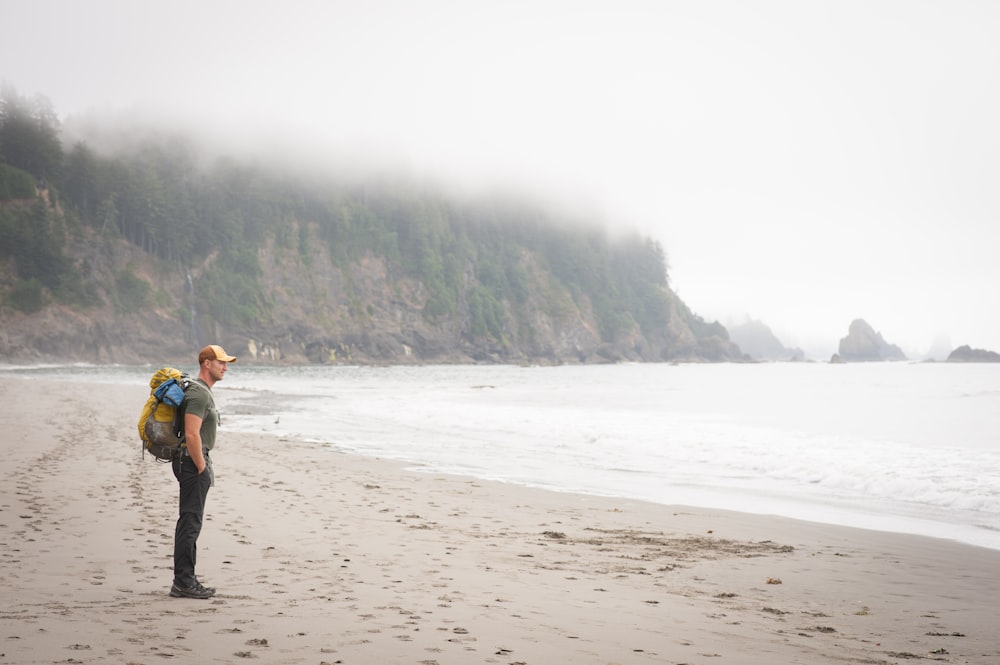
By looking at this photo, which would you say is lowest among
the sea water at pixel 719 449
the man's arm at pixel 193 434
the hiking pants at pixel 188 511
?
the sea water at pixel 719 449

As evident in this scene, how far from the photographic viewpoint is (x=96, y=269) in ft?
316

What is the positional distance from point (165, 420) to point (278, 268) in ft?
378

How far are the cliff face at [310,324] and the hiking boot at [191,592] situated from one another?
9134cm

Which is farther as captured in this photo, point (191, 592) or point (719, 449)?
point (719, 449)

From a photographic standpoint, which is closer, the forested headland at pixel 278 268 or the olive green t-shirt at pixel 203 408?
the olive green t-shirt at pixel 203 408

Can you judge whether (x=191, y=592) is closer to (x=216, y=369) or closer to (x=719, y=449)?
(x=216, y=369)

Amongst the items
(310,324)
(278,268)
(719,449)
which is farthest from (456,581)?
(278,268)

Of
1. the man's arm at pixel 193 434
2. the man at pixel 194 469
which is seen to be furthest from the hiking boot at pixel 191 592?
the man's arm at pixel 193 434

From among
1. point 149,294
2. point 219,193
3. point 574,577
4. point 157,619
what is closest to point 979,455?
point 574,577

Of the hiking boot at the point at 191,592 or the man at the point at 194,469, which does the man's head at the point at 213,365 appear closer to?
the man at the point at 194,469

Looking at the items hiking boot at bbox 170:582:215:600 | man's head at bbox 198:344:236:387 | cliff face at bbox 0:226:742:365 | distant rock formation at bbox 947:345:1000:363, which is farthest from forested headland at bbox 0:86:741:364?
hiking boot at bbox 170:582:215:600

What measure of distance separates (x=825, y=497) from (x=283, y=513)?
951 centimetres

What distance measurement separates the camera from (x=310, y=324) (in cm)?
11238

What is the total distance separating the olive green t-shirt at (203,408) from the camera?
18.4 ft
